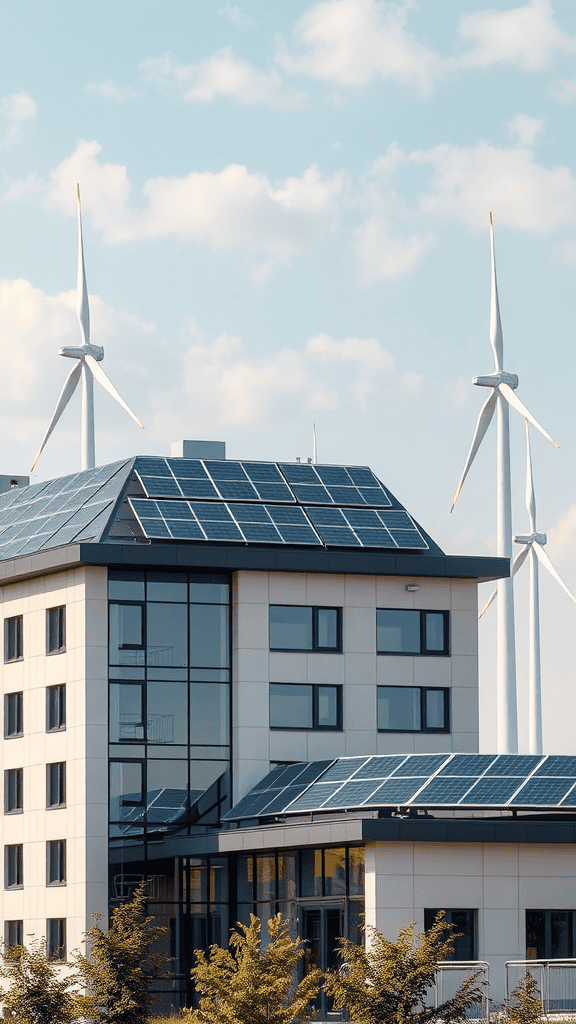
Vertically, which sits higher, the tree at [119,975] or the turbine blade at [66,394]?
the turbine blade at [66,394]

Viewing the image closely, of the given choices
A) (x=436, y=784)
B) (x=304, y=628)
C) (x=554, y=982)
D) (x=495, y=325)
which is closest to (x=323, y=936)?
(x=436, y=784)

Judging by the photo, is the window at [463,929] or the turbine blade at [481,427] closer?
the window at [463,929]

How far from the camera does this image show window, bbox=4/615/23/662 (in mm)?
58312

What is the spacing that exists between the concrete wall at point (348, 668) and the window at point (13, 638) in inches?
276

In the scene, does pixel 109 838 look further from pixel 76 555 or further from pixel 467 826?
pixel 467 826

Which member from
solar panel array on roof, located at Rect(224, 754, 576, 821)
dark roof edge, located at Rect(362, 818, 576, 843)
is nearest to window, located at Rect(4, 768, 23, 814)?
solar panel array on roof, located at Rect(224, 754, 576, 821)

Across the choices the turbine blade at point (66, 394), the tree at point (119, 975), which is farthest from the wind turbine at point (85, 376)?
the tree at point (119, 975)

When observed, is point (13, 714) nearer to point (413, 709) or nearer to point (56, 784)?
point (56, 784)

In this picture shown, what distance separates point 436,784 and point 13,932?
663 inches

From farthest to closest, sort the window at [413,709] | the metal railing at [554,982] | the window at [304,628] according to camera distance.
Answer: the window at [413,709] < the window at [304,628] < the metal railing at [554,982]

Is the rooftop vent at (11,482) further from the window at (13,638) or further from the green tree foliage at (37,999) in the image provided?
the green tree foliage at (37,999)

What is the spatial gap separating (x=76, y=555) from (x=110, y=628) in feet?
7.80

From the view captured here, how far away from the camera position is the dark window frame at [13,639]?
58219mm

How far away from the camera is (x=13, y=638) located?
2312 inches
